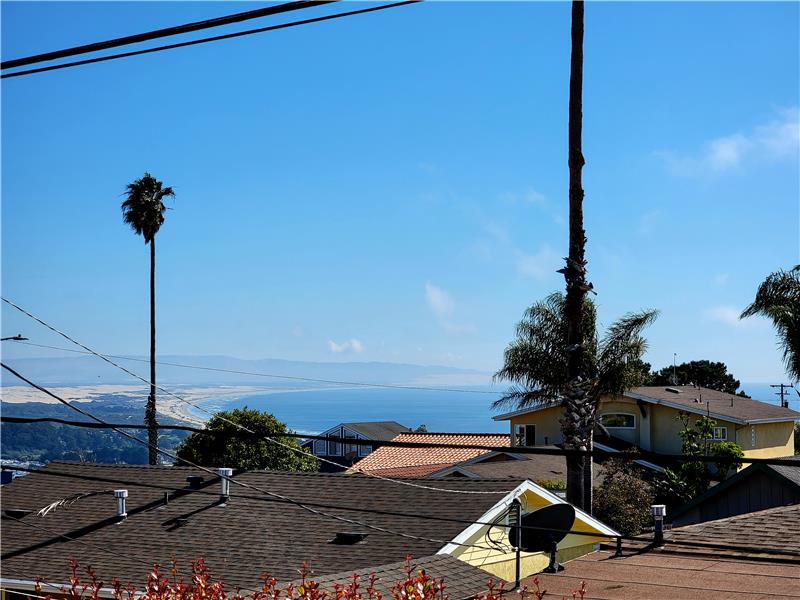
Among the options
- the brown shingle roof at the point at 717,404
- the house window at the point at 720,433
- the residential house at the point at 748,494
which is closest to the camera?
the residential house at the point at 748,494

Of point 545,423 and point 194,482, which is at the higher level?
point 194,482

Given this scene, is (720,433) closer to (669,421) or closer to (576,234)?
(669,421)

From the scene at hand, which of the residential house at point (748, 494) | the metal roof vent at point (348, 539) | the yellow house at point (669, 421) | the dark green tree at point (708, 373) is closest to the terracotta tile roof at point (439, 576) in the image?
the metal roof vent at point (348, 539)

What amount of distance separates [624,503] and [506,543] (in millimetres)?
18329

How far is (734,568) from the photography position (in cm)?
1438

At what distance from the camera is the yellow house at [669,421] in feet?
166

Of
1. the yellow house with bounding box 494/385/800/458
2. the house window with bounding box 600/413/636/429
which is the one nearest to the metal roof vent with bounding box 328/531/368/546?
the yellow house with bounding box 494/385/800/458

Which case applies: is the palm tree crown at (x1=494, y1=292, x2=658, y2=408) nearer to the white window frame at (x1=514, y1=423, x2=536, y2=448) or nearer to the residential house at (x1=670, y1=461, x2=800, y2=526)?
the residential house at (x1=670, y1=461, x2=800, y2=526)

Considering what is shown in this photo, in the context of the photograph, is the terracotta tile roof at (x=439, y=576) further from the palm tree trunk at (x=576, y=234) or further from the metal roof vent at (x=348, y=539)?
the palm tree trunk at (x=576, y=234)

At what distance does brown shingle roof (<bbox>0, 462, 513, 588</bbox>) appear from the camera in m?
18.1

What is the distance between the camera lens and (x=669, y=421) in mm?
51281

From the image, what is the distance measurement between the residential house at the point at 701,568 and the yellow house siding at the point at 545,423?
118ft

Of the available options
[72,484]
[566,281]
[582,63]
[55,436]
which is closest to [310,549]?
[72,484]

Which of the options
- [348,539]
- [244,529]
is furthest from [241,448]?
[348,539]
